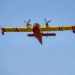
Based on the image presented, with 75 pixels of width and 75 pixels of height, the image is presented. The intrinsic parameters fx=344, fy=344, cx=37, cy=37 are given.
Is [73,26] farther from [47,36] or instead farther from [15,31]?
[15,31]

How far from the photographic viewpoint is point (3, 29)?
249ft

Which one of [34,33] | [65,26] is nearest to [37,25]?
[34,33]

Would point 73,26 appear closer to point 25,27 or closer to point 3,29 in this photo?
point 25,27

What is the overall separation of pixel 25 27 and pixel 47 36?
6813mm

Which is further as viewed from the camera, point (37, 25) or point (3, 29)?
point (3, 29)

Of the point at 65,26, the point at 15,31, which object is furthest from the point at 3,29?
the point at 65,26

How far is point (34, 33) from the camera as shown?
227ft

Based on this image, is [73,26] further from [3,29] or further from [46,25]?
[3,29]

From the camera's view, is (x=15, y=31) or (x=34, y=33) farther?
(x=15, y=31)

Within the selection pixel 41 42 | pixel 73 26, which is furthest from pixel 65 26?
pixel 41 42

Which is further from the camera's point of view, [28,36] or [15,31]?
[15,31]

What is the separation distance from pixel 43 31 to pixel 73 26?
652 centimetres

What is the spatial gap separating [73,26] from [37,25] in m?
9.04

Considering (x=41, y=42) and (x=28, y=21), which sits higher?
(x=28, y=21)
